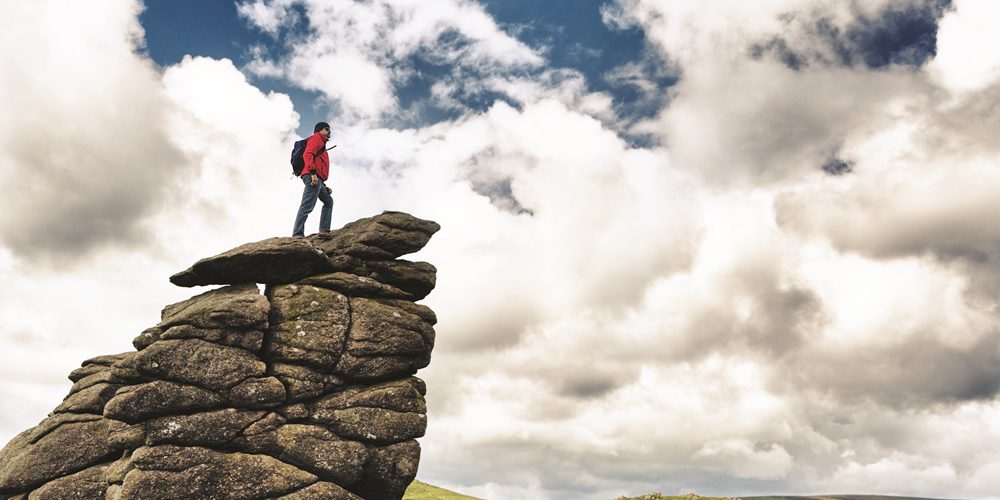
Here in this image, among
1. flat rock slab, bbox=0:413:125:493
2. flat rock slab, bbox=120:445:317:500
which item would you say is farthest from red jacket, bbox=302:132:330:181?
flat rock slab, bbox=0:413:125:493

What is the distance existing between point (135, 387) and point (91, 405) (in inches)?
270

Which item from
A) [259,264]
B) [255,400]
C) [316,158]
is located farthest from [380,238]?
[255,400]

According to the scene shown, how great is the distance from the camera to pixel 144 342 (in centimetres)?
3206

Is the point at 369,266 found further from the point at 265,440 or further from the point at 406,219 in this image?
the point at 265,440

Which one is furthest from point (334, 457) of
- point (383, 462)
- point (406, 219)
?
point (406, 219)

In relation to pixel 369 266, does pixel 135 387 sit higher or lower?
lower

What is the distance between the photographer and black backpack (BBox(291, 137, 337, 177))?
3672cm

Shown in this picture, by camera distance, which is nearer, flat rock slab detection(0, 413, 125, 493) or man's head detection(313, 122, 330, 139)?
flat rock slab detection(0, 413, 125, 493)

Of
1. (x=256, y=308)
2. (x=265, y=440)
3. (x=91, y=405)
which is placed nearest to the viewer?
(x=265, y=440)

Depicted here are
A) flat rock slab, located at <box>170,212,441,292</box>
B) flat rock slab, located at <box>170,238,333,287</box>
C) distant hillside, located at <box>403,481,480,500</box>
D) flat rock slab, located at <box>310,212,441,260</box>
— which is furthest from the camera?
distant hillside, located at <box>403,481,480,500</box>

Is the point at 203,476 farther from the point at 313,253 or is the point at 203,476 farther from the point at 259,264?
the point at 313,253

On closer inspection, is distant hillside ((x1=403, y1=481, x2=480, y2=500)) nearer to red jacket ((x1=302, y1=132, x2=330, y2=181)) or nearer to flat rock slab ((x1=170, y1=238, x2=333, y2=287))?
flat rock slab ((x1=170, y1=238, x2=333, y2=287))

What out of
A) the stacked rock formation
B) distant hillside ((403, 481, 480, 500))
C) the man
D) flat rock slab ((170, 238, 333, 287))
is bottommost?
distant hillside ((403, 481, 480, 500))

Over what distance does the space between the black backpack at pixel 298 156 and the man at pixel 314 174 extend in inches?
11.9
